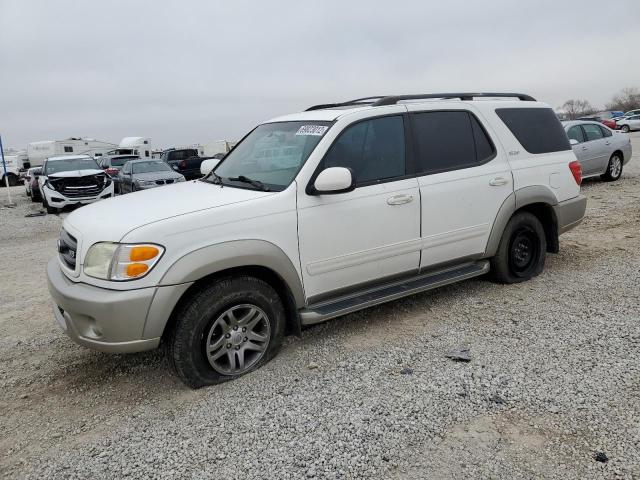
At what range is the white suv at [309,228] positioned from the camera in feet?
10.0

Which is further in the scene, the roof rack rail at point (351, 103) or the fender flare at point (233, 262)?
the roof rack rail at point (351, 103)

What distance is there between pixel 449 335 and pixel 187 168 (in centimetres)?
1902

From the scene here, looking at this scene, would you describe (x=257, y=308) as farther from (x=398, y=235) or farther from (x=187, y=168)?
(x=187, y=168)

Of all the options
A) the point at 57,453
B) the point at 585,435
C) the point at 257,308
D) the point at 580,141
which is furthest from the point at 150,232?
the point at 580,141

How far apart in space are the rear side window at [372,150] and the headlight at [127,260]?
141cm

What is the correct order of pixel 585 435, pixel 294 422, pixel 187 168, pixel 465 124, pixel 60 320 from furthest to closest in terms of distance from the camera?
pixel 187 168
pixel 465 124
pixel 60 320
pixel 294 422
pixel 585 435

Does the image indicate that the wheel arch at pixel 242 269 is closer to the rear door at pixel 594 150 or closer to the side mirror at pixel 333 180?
the side mirror at pixel 333 180

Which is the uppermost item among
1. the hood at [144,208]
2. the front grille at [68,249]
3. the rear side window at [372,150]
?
the rear side window at [372,150]

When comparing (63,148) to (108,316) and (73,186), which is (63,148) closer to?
(73,186)

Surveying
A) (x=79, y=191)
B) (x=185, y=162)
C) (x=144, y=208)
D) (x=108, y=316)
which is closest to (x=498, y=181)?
(x=144, y=208)

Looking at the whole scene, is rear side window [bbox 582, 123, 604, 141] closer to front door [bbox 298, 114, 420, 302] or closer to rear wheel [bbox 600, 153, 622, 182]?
rear wheel [bbox 600, 153, 622, 182]

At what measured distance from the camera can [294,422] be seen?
9.47 ft

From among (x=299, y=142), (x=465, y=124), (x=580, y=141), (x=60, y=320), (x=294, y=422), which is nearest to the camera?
(x=294, y=422)

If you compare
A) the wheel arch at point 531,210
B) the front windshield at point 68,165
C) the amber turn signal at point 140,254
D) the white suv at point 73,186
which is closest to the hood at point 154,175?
the white suv at point 73,186
